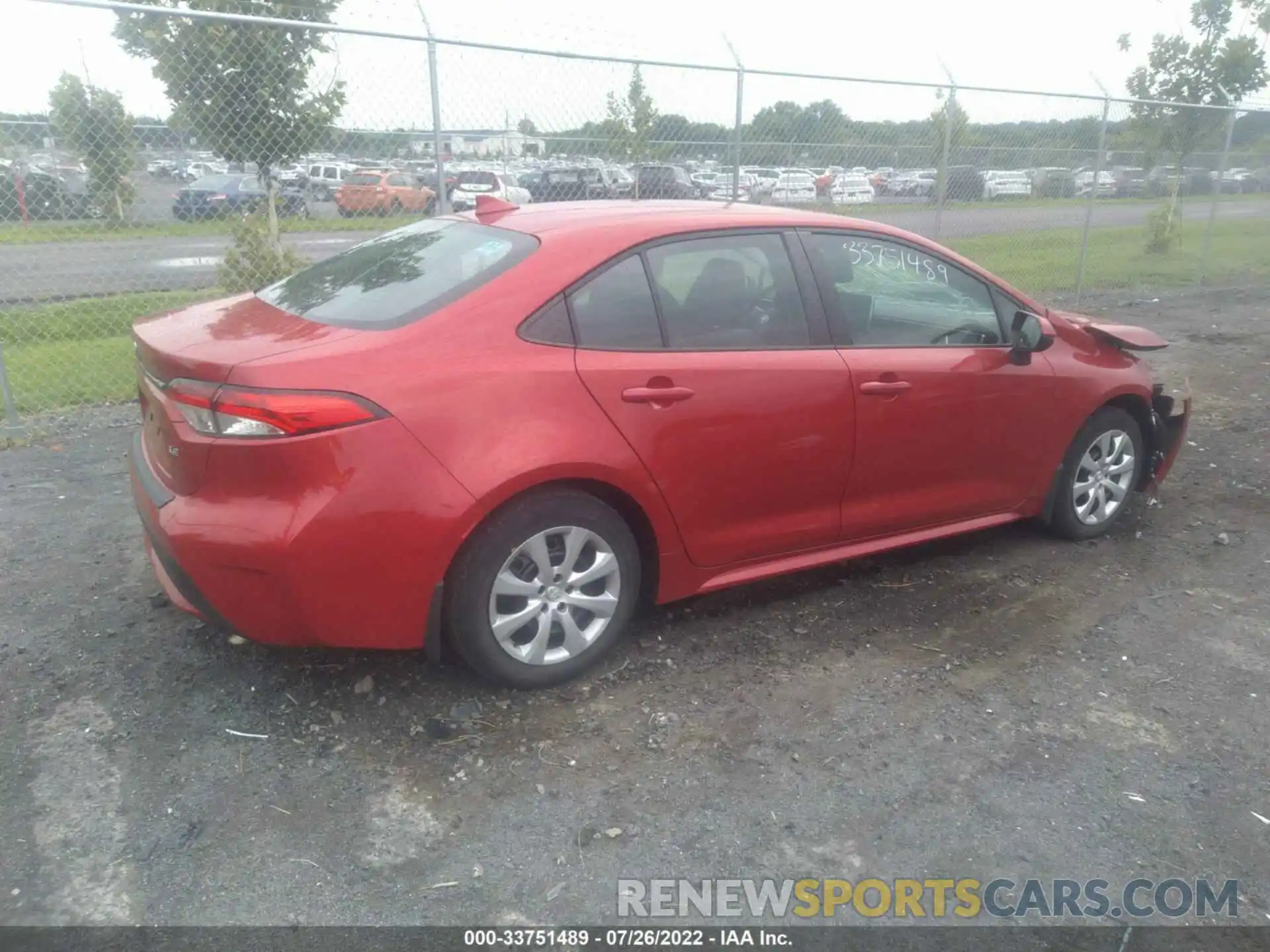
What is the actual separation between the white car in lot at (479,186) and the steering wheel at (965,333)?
370 centimetres

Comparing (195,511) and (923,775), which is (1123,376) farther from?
(195,511)

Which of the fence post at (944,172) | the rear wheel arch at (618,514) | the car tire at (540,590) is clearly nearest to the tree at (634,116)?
the fence post at (944,172)

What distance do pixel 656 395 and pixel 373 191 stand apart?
4.12m

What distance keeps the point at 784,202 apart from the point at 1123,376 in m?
4.85

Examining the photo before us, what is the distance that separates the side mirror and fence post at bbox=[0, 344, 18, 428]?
558 cm

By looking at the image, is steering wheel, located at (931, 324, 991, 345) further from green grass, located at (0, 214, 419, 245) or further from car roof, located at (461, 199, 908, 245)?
green grass, located at (0, 214, 419, 245)

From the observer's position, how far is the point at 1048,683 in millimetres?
3543

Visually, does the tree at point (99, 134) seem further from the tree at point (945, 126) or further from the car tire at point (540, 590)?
the tree at point (945, 126)

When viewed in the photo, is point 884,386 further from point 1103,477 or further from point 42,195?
point 42,195

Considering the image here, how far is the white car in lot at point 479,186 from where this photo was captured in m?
6.87

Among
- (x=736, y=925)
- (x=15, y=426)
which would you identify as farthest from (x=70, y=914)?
(x=15, y=426)

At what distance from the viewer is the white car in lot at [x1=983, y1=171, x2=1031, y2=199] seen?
10.4 meters

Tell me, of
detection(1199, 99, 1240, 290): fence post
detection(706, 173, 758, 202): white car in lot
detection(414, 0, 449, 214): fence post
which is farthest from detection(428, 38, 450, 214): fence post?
detection(1199, 99, 1240, 290): fence post

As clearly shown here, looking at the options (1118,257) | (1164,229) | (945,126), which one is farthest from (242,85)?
(1164,229)
